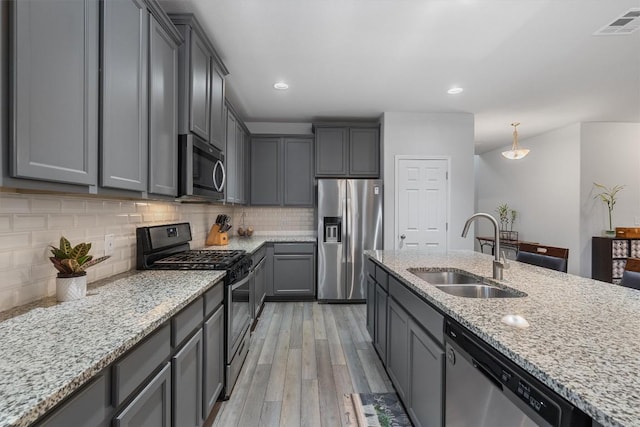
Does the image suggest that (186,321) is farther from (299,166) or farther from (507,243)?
(507,243)

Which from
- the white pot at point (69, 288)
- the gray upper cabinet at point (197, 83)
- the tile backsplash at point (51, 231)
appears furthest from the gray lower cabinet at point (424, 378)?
the gray upper cabinet at point (197, 83)

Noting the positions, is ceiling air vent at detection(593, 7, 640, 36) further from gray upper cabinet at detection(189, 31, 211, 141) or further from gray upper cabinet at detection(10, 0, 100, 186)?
gray upper cabinet at detection(10, 0, 100, 186)

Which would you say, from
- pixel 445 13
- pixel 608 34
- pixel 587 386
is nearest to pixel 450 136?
pixel 608 34

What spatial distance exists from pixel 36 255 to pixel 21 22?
2.96 ft

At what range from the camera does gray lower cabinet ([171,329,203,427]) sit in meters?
1.33

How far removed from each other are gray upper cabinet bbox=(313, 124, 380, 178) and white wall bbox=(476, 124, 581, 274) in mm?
2987

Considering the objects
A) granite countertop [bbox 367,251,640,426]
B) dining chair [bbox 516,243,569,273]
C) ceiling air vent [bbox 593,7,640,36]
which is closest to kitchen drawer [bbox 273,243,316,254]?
dining chair [bbox 516,243,569,273]

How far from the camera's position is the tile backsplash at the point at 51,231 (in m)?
1.18

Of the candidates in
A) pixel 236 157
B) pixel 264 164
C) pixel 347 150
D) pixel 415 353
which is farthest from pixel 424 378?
pixel 264 164

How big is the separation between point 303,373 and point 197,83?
2359 millimetres

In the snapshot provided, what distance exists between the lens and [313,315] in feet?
12.7

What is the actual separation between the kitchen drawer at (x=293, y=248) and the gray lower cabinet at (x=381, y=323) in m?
1.85

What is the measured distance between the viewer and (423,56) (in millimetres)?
2812

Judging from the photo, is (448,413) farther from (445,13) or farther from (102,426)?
(445,13)
